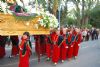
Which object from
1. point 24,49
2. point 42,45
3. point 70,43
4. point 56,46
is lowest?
point 42,45

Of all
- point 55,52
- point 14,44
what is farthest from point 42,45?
point 55,52

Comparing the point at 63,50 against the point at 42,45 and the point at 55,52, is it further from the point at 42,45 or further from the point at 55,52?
the point at 42,45

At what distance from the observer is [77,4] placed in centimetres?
4894

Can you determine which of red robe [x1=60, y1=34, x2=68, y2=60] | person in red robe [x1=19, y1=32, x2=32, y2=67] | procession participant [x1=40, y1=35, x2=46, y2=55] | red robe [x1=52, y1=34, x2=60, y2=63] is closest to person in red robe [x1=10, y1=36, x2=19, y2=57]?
procession participant [x1=40, y1=35, x2=46, y2=55]

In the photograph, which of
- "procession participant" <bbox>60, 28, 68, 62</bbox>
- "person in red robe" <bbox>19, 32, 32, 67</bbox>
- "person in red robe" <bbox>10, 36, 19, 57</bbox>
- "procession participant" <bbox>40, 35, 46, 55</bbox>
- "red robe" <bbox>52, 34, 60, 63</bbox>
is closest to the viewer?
"person in red robe" <bbox>19, 32, 32, 67</bbox>

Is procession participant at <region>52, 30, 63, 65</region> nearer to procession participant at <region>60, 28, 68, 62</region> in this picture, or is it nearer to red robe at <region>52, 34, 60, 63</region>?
red robe at <region>52, 34, 60, 63</region>

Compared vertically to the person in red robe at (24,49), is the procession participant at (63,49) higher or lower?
lower

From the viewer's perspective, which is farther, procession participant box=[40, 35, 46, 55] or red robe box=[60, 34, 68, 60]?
procession participant box=[40, 35, 46, 55]

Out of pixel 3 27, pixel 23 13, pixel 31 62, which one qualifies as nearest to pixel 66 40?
pixel 31 62

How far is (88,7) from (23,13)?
39.1 metres

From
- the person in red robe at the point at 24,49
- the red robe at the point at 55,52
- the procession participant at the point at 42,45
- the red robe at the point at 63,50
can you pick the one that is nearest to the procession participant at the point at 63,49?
the red robe at the point at 63,50

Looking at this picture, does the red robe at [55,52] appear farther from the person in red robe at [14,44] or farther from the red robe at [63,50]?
the person in red robe at [14,44]

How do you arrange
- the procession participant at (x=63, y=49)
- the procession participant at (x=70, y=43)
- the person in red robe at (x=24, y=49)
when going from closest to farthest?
the person in red robe at (x=24, y=49) < the procession participant at (x=63, y=49) < the procession participant at (x=70, y=43)

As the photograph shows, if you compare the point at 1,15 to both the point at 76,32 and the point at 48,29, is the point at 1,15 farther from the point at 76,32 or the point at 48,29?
the point at 76,32
